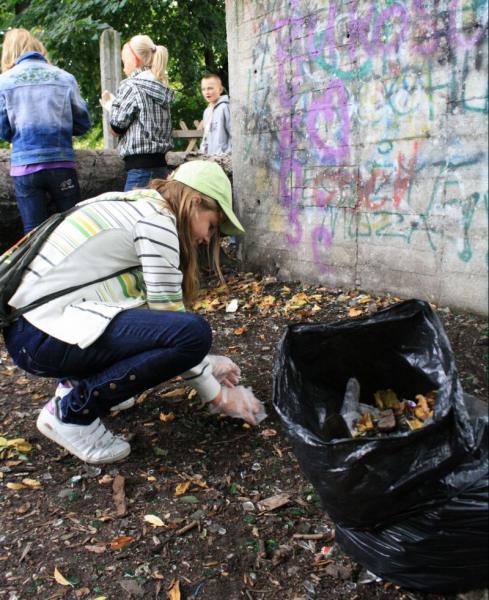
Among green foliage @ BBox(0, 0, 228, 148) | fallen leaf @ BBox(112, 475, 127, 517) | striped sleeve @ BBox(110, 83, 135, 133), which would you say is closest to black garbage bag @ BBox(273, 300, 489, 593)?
fallen leaf @ BBox(112, 475, 127, 517)

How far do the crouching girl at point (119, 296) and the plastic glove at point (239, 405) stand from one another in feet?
0.66

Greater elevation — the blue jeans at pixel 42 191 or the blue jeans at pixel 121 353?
the blue jeans at pixel 42 191

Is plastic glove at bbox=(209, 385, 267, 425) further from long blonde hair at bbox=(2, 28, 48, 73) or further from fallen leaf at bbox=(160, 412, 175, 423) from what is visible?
long blonde hair at bbox=(2, 28, 48, 73)

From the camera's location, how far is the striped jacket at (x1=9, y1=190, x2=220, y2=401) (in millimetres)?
2135

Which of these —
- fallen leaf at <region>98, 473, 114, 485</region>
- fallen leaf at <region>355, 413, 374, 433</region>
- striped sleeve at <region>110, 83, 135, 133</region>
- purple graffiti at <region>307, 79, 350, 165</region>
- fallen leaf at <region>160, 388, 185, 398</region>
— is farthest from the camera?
striped sleeve at <region>110, 83, 135, 133</region>

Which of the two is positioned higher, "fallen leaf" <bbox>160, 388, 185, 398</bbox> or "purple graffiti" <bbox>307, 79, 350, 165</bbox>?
"purple graffiti" <bbox>307, 79, 350, 165</bbox>

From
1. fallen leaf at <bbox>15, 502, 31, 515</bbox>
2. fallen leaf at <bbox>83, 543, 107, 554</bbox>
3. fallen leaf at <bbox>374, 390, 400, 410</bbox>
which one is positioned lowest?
fallen leaf at <bbox>83, 543, 107, 554</bbox>

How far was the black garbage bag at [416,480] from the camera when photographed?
139 centimetres

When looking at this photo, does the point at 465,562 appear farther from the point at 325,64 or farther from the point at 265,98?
the point at 265,98

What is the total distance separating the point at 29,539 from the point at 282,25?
3665 millimetres

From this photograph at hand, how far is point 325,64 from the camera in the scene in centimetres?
373

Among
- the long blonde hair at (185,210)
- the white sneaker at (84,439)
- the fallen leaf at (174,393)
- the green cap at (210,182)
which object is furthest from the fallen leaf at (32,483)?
the green cap at (210,182)

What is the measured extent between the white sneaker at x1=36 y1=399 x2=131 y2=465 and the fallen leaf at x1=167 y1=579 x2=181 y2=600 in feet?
2.40

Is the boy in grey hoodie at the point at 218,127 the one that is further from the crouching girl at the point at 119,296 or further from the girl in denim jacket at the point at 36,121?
the crouching girl at the point at 119,296
